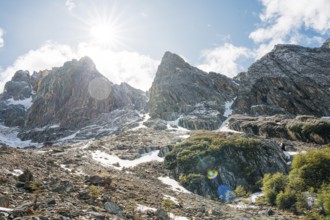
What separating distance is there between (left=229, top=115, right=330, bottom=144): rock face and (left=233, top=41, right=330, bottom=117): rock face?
26996mm

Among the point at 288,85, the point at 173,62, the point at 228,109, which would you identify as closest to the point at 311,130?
the point at 288,85

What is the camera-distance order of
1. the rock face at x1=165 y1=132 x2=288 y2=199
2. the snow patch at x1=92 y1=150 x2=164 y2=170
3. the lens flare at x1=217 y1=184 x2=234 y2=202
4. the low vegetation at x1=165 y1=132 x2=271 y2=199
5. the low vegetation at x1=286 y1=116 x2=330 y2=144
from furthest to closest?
the low vegetation at x1=286 y1=116 x2=330 y2=144 < the snow patch at x1=92 y1=150 x2=164 y2=170 < the rock face at x1=165 y1=132 x2=288 y2=199 < the low vegetation at x1=165 y1=132 x2=271 y2=199 < the lens flare at x1=217 y1=184 x2=234 y2=202

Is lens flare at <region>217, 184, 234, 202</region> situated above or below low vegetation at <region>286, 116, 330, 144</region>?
below

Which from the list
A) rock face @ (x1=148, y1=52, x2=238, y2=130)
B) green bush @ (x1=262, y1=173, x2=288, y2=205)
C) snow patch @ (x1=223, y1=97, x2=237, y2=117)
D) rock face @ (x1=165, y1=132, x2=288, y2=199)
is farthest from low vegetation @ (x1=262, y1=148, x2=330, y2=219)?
snow patch @ (x1=223, y1=97, x2=237, y2=117)

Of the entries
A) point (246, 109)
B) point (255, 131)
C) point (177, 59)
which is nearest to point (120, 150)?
point (255, 131)

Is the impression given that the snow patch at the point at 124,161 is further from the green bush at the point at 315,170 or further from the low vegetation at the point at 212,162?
the green bush at the point at 315,170

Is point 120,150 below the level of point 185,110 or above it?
below

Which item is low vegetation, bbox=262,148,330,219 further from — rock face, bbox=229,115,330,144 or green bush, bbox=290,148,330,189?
rock face, bbox=229,115,330,144

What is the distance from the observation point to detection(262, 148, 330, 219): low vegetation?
36.4 metres

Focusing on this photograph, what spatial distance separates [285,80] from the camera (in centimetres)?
15800

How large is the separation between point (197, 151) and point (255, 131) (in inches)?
1998

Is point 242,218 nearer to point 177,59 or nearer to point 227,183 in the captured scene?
point 227,183

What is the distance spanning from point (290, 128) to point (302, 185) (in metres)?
67.2

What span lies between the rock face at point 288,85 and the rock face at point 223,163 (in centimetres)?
7988
